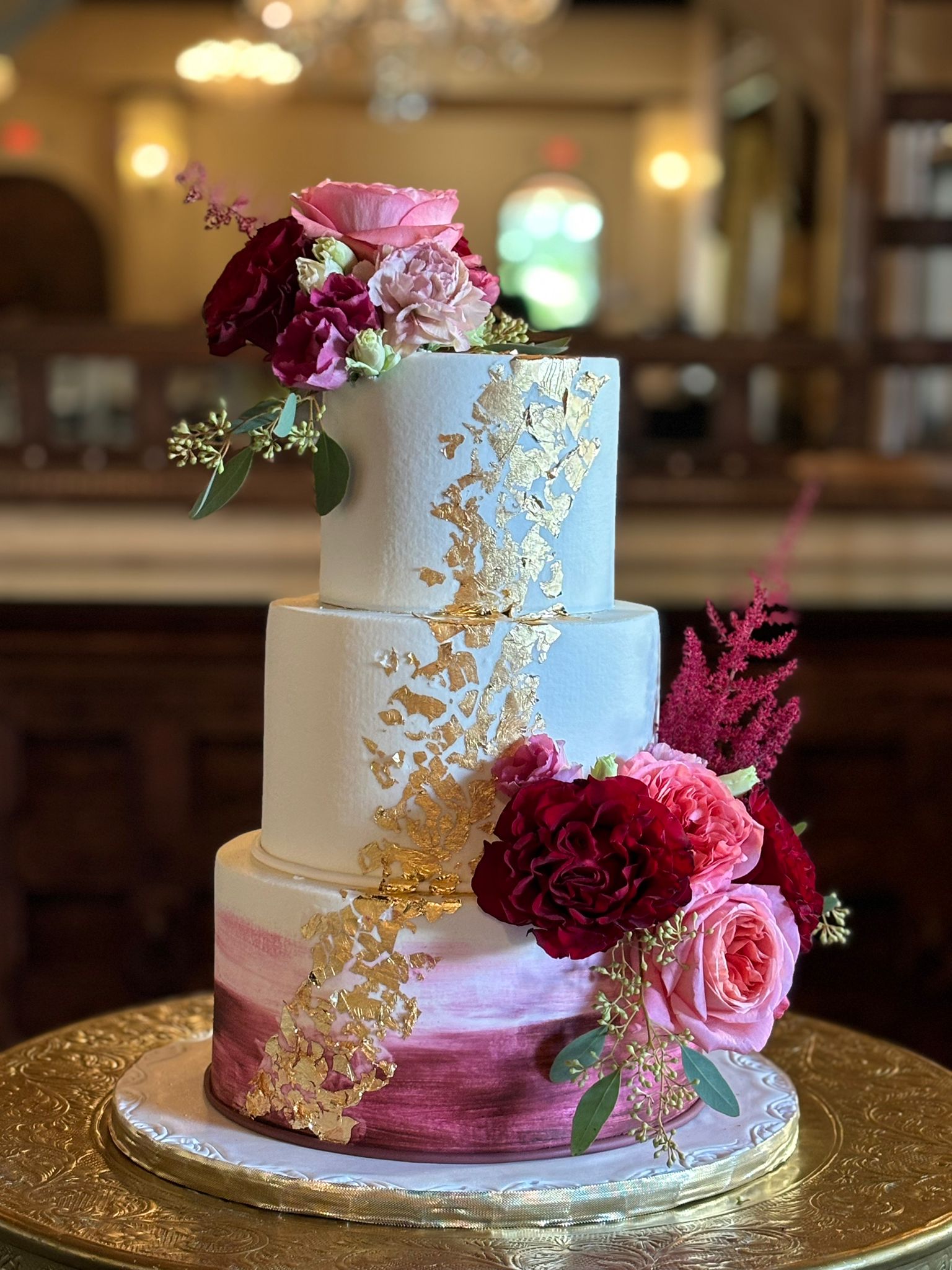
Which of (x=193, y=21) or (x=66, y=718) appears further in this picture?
(x=193, y=21)

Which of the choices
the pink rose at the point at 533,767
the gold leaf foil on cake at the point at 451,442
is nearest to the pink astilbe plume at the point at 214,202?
the gold leaf foil on cake at the point at 451,442

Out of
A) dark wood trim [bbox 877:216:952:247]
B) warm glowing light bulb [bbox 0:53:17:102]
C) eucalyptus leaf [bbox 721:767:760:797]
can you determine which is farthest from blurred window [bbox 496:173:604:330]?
eucalyptus leaf [bbox 721:767:760:797]

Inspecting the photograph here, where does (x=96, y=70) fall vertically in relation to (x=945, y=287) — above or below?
above

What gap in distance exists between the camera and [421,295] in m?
1.37

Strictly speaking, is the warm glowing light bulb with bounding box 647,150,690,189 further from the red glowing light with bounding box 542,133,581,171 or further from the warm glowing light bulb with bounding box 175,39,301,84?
the warm glowing light bulb with bounding box 175,39,301,84

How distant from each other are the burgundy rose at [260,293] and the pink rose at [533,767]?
1.26ft

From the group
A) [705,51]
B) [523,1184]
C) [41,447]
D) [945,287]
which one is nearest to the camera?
[523,1184]

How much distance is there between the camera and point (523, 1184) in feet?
4.35

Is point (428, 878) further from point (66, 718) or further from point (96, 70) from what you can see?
point (96, 70)

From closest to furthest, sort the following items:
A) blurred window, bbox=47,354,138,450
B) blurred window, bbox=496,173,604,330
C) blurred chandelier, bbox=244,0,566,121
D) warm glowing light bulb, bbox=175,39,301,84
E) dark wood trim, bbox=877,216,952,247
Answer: dark wood trim, bbox=877,216,952,247
blurred chandelier, bbox=244,0,566,121
warm glowing light bulb, bbox=175,39,301,84
blurred window, bbox=47,354,138,450
blurred window, bbox=496,173,604,330

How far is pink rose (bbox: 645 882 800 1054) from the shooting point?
1.33 meters

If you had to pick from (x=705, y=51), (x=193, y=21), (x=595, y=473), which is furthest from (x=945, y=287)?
(x=595, y=473)

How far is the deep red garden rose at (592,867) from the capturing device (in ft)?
4.14

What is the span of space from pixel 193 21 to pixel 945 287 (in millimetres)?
6892
